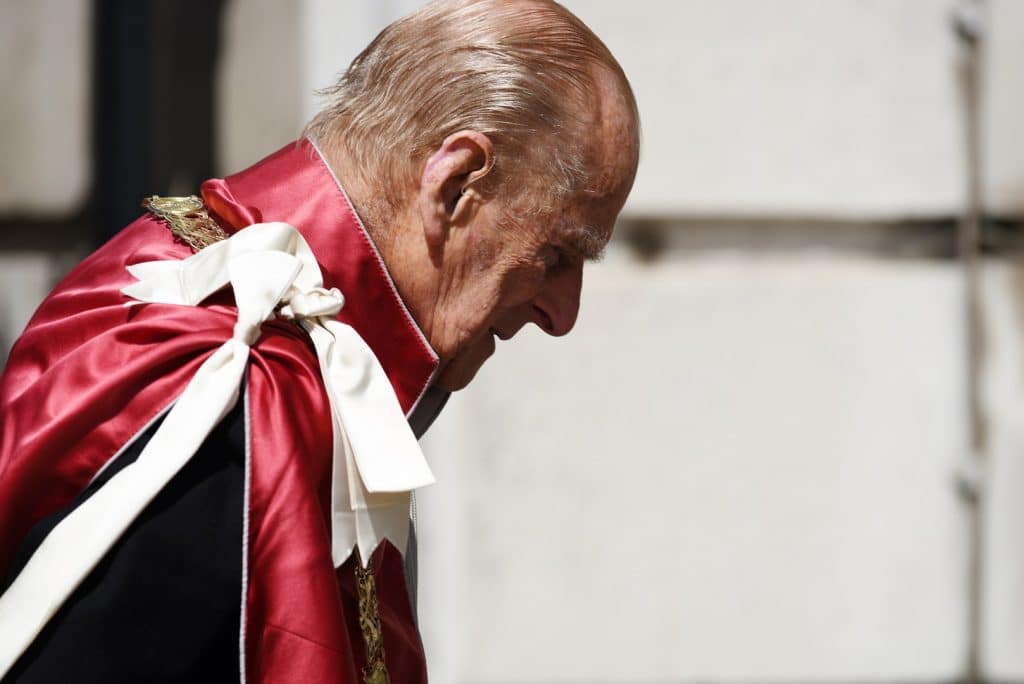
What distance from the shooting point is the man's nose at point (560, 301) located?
58.8 inches

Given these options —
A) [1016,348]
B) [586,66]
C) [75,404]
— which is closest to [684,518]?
[1016,348]

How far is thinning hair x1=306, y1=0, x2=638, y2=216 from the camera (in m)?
1.35

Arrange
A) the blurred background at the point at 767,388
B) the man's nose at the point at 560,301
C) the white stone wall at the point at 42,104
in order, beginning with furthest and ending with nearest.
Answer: the white stone wall at the point at 42,104 < the blurred background at the point at 767,388 < the man's nose at the point at 560,301

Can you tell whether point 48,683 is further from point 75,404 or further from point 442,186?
point 442,186

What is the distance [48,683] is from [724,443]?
208cm

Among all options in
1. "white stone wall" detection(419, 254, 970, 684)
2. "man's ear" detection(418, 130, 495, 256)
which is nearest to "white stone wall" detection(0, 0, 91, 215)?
"white stone wall" detection(419, 254, 970, 684)

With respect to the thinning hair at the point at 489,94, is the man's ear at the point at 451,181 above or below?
below

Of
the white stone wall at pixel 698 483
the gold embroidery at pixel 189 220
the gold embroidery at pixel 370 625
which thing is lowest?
the white stone wall at pixel 698 483

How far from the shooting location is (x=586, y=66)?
139cm

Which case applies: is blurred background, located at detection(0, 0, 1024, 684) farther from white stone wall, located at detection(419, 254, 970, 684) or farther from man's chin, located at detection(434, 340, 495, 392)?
man's chin, located at detection(434, 340, 495, 392)

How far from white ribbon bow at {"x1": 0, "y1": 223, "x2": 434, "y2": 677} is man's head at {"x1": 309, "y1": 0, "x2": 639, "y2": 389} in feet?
0.41

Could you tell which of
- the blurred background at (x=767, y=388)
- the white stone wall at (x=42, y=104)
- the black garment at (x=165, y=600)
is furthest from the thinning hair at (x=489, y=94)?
the white stone wall at (x=42, y=104)

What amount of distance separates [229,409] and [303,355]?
0.40ft

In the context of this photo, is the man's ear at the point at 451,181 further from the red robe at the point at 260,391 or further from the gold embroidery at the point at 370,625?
the gold embroidery at the point at 370,625
